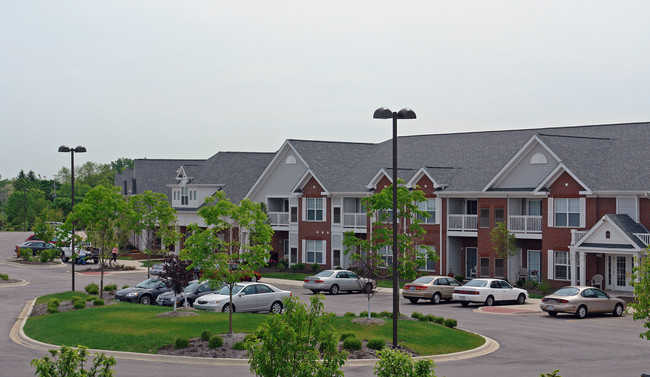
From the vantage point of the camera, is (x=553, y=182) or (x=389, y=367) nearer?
(x=389, y=367)

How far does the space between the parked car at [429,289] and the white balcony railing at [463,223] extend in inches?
439

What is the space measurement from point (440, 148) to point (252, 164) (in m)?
23.1

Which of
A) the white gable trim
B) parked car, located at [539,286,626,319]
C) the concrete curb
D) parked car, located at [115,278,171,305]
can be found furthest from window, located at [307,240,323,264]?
the concrete curb

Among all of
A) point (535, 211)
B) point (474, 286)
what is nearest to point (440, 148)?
point (535, 211)

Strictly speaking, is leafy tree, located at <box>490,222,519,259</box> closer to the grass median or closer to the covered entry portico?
the covered entry portico

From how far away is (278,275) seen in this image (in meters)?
57.2

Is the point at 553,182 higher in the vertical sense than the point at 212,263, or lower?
higher

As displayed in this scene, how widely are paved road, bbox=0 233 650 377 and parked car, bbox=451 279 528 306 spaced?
0.61m

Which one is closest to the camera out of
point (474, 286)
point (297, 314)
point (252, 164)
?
point (297, 314)

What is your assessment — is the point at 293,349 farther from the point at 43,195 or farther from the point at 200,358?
the point at 43,195

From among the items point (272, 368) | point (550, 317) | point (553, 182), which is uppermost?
point (553, 182)

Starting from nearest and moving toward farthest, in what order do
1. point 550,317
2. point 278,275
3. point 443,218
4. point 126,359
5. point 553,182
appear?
point 126,359 → point 550,317 → point 553,182 → point 443,218 → point 278,275

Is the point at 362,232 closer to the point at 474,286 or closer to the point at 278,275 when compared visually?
the point at 278,275

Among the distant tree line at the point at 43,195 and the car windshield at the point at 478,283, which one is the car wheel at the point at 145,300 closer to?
the car windshield at the point at 478,283
